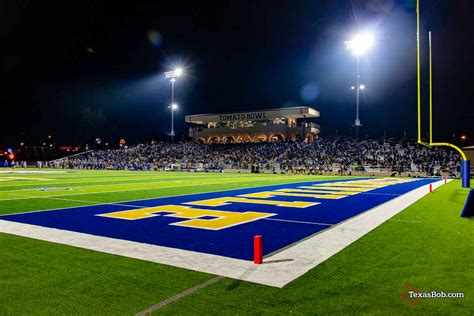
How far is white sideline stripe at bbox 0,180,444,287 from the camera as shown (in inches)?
186

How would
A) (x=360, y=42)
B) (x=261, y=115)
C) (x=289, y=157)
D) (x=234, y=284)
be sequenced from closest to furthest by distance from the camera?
(x=234, y=284) < (x=360, y=42) < (x=289, y=157) < (x=261, y=115)

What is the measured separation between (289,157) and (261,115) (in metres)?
18.7

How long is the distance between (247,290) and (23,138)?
112 metres

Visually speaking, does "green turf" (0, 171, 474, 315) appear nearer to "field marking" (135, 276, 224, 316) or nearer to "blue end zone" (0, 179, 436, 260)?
"field marking" (135, 276, 224, 316)

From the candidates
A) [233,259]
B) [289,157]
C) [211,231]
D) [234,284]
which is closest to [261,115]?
[289,157]

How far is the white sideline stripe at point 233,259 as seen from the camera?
472 cm

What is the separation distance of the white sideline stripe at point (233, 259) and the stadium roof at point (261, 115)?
53.8 meters

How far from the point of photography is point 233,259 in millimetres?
5371

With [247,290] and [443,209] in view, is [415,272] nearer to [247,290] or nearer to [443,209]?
[247,290]

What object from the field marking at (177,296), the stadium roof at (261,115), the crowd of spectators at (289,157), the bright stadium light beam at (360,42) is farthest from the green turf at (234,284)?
the stadium roof at (261,115)

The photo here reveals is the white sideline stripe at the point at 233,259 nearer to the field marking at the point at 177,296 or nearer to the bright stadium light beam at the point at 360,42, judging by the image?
the field marking at the point at 177,296

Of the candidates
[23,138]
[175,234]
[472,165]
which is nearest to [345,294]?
[175,234]

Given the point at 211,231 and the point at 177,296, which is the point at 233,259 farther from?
the point at 211,231

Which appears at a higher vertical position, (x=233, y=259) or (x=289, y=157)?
(x=289, y=157)
